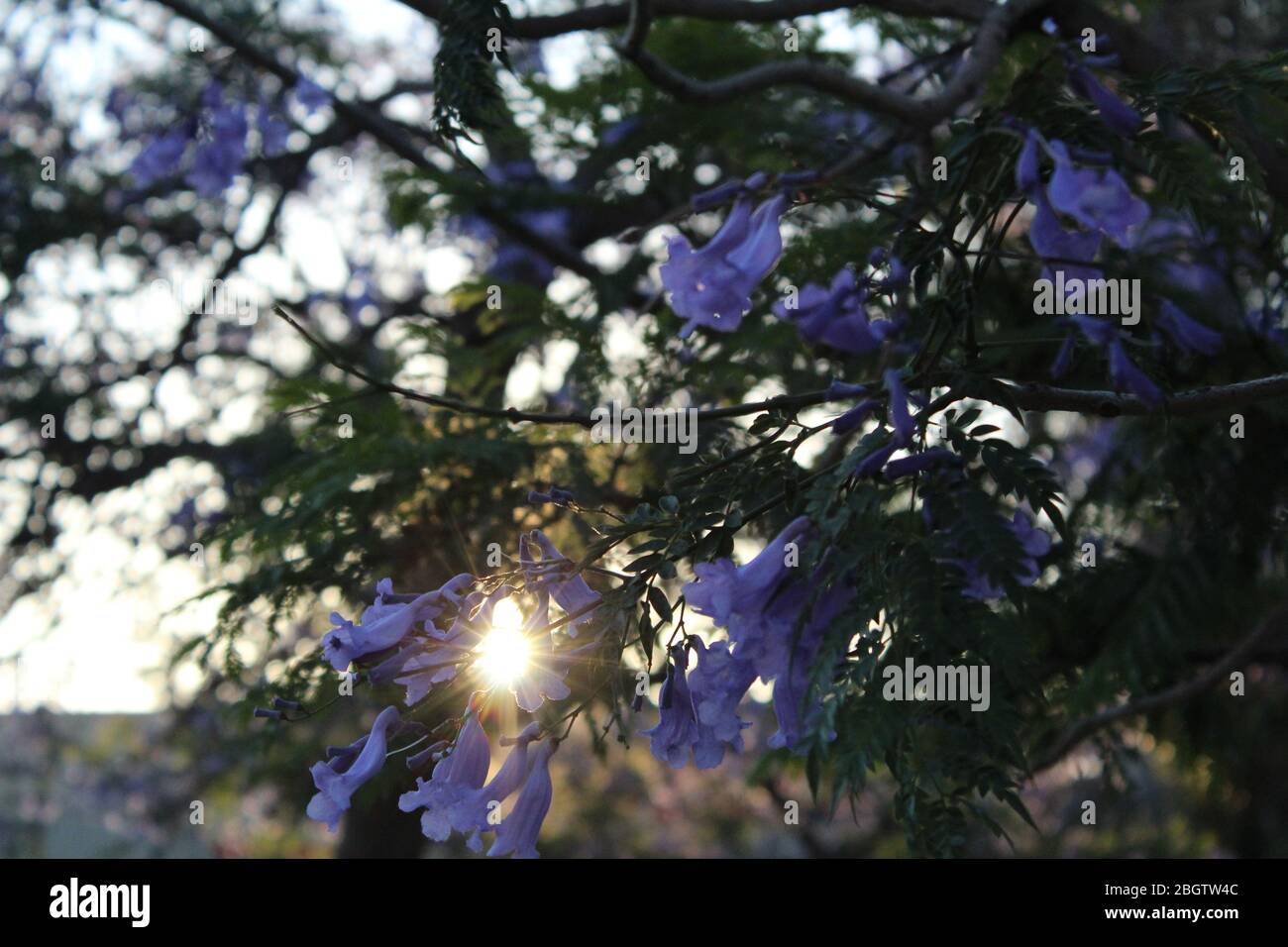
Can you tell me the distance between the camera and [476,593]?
Answer: 1741mm

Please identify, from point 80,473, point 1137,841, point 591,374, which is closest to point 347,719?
point 80,473

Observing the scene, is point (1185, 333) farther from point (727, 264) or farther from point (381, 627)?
point (381, 627)

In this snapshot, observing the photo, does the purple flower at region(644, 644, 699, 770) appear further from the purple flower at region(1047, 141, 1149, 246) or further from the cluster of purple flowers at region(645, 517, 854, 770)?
the purple flower at region(1047, 141, 1149, 246)

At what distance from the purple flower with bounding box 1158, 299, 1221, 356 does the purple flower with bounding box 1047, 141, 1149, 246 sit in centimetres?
106

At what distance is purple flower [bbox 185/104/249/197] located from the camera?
529 centimetres

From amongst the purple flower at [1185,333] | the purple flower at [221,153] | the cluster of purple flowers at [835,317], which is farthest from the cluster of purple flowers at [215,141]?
the cluster of purple flowers at [835,317]

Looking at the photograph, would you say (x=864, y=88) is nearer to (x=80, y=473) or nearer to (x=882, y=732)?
(x=882, y=732)

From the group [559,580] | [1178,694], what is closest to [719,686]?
[559,580]

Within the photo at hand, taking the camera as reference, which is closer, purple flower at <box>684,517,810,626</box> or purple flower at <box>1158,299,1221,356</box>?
purple flower at <box>684,517,810,626</box>

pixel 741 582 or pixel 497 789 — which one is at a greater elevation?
pixel 741 582

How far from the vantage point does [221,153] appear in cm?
536

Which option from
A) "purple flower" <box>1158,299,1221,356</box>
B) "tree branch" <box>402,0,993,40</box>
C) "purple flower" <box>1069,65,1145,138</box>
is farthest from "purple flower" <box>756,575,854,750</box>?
"tree branch" <box>402,0,993,40</box>

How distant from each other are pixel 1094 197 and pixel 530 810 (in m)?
1.07

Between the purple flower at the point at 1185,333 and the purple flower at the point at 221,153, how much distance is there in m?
3.94
